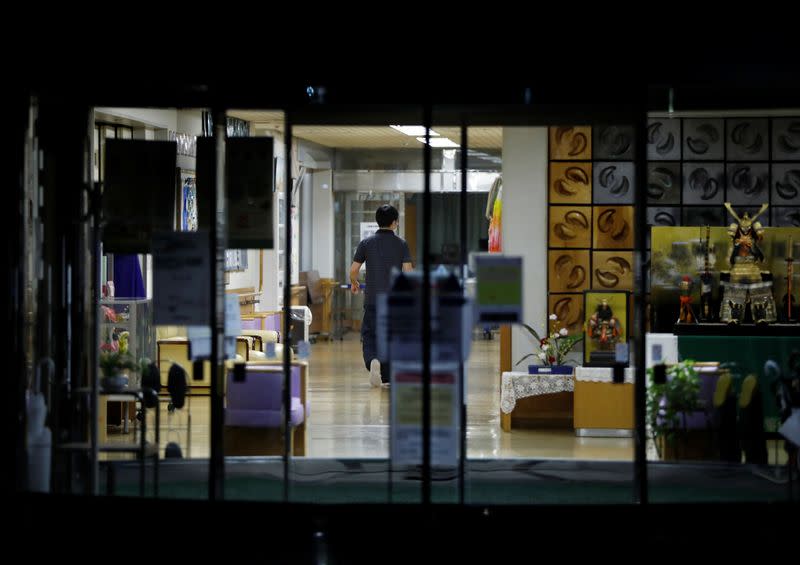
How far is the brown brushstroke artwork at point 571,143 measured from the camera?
890 centimetres

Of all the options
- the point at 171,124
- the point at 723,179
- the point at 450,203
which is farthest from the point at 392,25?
the point at 723,179

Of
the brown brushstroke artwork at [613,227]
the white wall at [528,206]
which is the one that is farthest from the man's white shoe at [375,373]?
the brown brushstroke artwork at [613,227]

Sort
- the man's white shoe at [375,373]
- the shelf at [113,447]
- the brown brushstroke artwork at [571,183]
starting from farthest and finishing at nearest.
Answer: the brown brushstroke artwork at [571,183] → the man's white shoe at [375,373] → the shelf at [113,447]

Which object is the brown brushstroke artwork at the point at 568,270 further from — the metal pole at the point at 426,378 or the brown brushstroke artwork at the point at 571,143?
the metal pole at the point at 426,378

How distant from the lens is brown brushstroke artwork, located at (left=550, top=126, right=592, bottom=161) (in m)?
8.90

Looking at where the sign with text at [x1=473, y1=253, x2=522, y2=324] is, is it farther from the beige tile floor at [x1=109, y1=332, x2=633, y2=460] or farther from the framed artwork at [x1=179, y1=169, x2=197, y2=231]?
the framed artwork at [x1=179, y1=169, x2=197, y2=231]

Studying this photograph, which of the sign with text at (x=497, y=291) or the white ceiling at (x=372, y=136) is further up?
the white ceiling at (x=372, y=136)

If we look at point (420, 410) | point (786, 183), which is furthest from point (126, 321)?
point (786, 183)

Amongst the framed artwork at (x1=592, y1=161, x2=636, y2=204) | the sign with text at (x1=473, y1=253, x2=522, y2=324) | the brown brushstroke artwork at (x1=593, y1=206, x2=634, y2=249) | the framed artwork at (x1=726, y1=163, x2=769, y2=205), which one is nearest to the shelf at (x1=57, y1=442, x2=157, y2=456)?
the sign with text at (x1=473, y1=253, x2=522, y2=324)

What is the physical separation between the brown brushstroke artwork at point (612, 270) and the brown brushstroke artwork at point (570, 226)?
0.27 meters

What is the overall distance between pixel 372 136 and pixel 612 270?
9.19ft

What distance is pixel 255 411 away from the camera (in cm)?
788

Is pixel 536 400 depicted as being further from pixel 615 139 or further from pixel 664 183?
pixel 615 139

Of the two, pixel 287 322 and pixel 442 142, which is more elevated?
pixel 442 142
